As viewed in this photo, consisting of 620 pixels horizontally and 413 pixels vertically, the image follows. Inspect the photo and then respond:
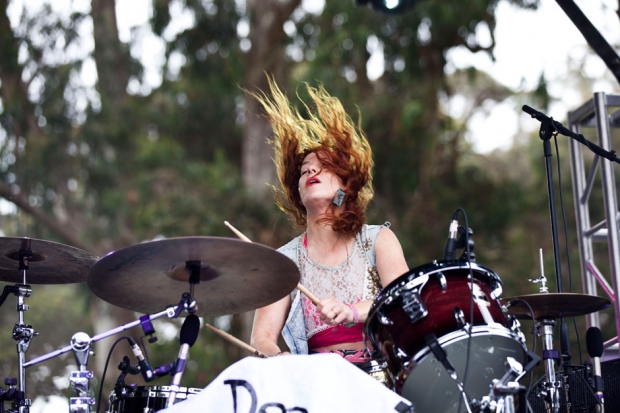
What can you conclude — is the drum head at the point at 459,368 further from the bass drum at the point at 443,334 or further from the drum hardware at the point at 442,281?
the drum hardware at the point at 442,281

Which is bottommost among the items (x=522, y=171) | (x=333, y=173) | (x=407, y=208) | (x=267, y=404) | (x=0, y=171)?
(x=267, y=404)

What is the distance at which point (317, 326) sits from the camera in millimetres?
4016

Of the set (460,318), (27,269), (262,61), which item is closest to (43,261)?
(27,269)

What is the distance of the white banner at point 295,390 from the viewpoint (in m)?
2.46

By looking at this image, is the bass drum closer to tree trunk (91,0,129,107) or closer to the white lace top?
the white lace top

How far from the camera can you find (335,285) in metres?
4.10

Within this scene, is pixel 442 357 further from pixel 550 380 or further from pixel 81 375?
pixel 81 375

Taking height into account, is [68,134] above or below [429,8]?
below

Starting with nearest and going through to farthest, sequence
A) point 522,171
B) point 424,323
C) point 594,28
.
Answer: point 424,323 → point 594,28 → point 522,171

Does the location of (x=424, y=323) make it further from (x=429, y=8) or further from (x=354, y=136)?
(x=429, y=8)

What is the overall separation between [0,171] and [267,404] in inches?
432

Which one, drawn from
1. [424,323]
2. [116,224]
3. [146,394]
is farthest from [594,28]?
[116,224]

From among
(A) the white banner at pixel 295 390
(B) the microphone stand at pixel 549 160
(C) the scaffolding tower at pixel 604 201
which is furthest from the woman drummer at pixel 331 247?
(C) the scaffolding tower at pixel 604 201

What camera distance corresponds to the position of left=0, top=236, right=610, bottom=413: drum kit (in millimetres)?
2879
